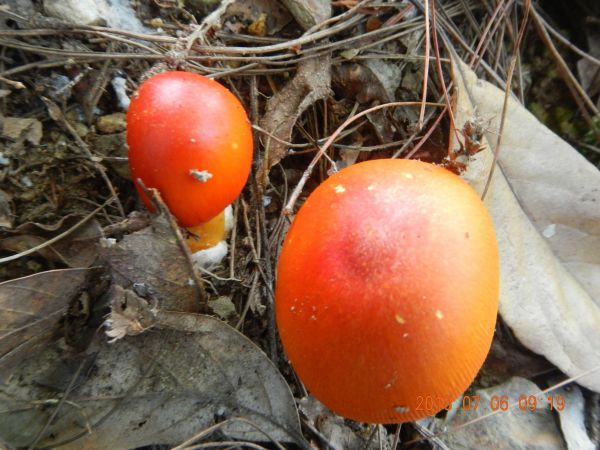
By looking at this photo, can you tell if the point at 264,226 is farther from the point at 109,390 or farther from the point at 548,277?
the point at 548,277

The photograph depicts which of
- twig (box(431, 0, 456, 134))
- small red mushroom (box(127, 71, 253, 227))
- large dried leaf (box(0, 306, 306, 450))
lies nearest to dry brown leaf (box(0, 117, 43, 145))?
small red mushroom (box(127, 71, 253, 227))

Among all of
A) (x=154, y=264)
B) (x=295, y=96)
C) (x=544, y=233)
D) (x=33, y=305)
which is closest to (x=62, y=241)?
(x=33, y=305)

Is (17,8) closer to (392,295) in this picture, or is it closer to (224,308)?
(224,308)

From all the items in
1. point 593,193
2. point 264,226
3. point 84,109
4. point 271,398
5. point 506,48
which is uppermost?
point 506,48

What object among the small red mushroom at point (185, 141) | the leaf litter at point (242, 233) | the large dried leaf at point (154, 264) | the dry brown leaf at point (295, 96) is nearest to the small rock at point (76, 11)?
the leaf litter at point (242, 233)

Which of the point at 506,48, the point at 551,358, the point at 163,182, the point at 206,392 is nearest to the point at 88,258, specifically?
the point at 163,182

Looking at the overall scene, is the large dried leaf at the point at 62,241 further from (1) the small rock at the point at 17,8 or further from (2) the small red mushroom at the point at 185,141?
(1) the small rock at the point at 17,8
